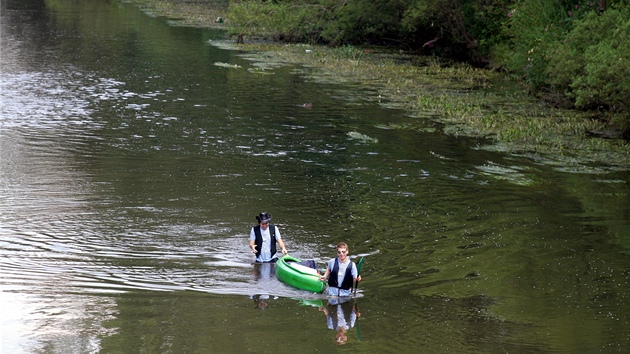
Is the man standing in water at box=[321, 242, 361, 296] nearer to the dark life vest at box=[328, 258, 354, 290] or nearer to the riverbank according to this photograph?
the dark life vest at box=[328, 258, 354, 290]

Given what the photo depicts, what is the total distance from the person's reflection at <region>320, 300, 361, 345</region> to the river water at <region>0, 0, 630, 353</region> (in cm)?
6

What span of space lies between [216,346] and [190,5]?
216ft

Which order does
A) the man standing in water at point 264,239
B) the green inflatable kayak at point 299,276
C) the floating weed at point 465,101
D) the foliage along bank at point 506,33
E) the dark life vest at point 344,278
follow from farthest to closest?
the foliage along bank at point 506,33, the floating weed at point 465,101, the man standing in water at point 264,239, the green inflatable kayak at point 299,276, the dark life vest at point 344,278

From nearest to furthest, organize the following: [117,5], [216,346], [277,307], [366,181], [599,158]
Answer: [216,346], [277,307], [366,181], [599,158], [117,5]

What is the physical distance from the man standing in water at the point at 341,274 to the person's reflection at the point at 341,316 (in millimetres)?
192

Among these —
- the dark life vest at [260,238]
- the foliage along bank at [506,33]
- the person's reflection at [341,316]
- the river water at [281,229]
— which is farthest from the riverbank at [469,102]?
the person's reflection at [341,316]

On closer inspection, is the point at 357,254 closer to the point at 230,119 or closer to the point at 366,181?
the point at 366,181

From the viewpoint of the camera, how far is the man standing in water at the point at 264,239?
1605 cm

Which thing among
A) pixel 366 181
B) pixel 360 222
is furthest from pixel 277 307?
pixel 366 181

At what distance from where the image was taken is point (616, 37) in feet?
86.9

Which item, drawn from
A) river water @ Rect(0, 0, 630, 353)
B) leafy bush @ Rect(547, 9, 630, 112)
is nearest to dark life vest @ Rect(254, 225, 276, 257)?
river water @ Rect(0, 0, 630, 353)

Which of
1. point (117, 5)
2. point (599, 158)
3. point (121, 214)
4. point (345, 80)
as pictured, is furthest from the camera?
point (117, 5)

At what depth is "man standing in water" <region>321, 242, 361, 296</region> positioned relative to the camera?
1423cm

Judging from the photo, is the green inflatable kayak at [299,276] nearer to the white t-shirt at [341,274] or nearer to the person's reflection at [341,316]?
the white t-shirt at [341,274]
